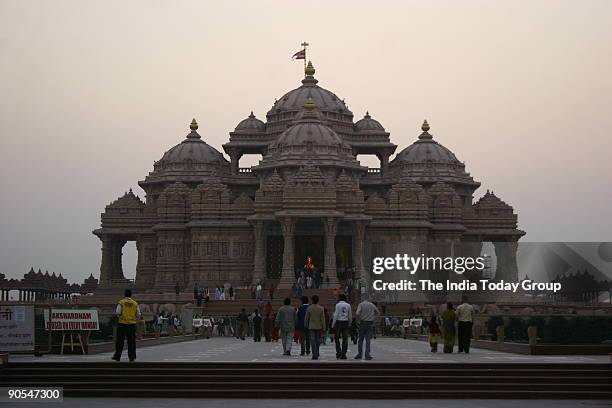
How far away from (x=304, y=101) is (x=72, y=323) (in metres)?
75.5

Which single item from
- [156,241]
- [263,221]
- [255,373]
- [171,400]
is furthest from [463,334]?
[156,241]

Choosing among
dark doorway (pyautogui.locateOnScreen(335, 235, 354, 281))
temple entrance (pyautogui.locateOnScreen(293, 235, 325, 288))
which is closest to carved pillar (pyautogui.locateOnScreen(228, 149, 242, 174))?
temple entrance (pyautogui.locateOnScreen(293, 235, 325, 288))

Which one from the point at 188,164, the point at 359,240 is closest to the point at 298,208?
the point at 359,240

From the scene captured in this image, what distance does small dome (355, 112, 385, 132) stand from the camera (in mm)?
117875

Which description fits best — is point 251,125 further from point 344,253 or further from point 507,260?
point 507,260

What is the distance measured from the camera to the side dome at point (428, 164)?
113 metres

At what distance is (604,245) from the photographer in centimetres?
8850

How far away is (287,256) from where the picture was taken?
9319cm

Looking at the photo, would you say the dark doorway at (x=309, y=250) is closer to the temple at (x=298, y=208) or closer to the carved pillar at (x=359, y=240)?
the temple at (x=298, y=208)

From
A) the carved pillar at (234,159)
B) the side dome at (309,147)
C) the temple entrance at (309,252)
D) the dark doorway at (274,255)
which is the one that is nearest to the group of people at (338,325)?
the temple entrance at (309,252)

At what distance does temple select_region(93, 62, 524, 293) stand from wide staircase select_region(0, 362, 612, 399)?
5840cm

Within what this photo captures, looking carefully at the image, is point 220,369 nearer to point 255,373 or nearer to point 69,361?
point 255,373

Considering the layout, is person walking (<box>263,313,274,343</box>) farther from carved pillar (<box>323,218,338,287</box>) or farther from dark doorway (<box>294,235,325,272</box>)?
dark doorway (<box>294,235,325,272</box>)

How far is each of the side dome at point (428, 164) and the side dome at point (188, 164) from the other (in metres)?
14.5
